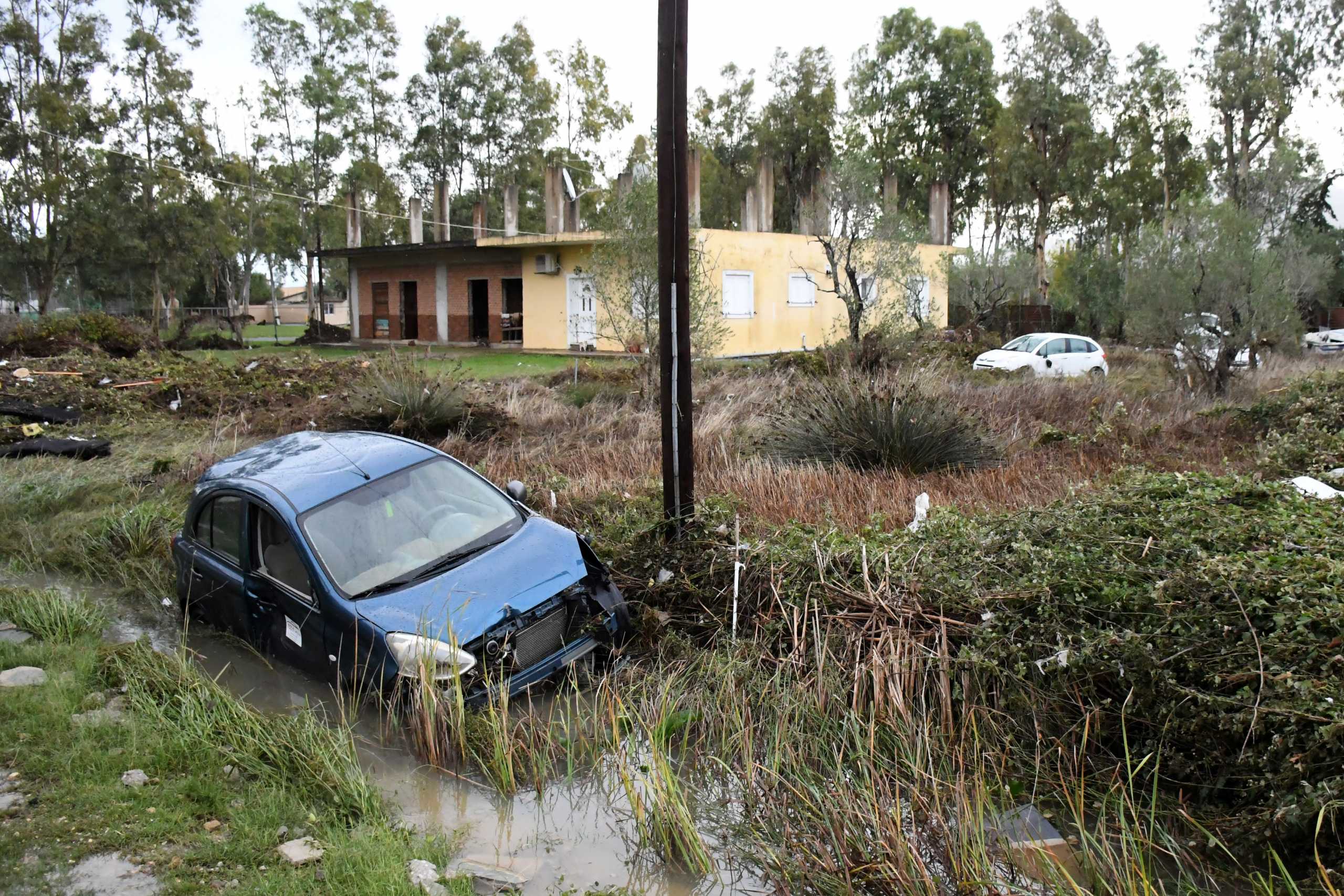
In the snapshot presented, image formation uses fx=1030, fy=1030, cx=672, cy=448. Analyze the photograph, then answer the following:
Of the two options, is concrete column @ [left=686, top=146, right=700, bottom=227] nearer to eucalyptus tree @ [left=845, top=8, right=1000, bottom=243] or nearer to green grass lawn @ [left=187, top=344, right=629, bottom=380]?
green grass lawn @ [left=187, top=344, right=629, bottom=380]

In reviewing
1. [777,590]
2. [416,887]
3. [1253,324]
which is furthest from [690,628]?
[1253,324]

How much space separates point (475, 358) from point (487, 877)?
25183 millimetres

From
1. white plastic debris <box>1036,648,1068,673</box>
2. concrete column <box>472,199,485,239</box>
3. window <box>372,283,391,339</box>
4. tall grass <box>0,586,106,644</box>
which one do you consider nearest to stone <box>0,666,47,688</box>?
tall grass <box>0,586,106,644</box>

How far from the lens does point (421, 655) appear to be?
17.9 ft

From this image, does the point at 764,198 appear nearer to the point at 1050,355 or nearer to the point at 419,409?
the point at 1050,355

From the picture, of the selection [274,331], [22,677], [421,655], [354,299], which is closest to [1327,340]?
[354,299]

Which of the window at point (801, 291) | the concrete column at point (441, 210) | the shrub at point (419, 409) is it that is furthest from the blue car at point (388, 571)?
the concrete column at point (441, 210)

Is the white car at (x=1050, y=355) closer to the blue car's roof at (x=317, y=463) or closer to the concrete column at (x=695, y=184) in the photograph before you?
the concrete column at (x=695, y=184)

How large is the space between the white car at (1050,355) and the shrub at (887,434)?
13.1 metres

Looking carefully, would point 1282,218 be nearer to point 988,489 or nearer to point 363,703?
point 988,489

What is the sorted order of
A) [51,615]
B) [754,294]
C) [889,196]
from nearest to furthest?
[51,615] < [889,196] < [754,294]

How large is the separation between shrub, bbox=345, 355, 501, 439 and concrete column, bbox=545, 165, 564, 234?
17415 millimetres

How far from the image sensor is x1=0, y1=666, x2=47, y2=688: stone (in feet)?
20.3

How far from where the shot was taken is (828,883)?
3836 millimetres
